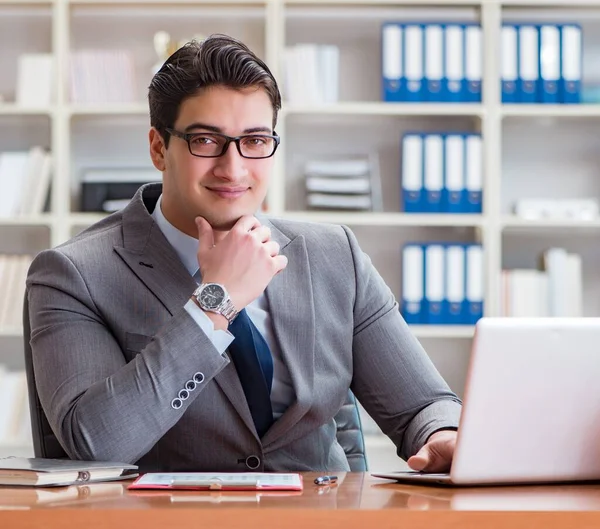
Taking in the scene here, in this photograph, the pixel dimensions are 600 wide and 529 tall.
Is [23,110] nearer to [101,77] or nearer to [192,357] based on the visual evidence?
[101,77]

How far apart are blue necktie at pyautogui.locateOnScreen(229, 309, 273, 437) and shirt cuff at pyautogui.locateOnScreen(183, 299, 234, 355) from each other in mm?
153

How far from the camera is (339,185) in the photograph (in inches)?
143

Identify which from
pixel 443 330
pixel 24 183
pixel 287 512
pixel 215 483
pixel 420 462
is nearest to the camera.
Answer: pixel 287 512

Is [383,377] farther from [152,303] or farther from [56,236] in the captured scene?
[56,236]

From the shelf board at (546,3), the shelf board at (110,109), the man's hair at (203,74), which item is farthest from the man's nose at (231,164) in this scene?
the shelf board at (546,3)

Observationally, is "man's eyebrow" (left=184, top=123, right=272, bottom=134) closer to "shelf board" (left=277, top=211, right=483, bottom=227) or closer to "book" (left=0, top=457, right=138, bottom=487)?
"book" (left=0, top=457, right=138, bottom=487)

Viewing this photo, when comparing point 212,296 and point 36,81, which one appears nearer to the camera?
point 212,296

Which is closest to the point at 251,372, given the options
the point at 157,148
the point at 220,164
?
the point at 220,164

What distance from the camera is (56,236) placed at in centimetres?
359

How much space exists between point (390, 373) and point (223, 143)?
1.66 feet

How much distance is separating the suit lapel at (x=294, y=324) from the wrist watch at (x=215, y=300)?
0.76 ft

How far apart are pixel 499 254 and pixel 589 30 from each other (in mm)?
1022

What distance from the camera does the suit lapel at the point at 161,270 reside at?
1557 millimetres

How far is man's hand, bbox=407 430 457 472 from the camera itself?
1349 mm
